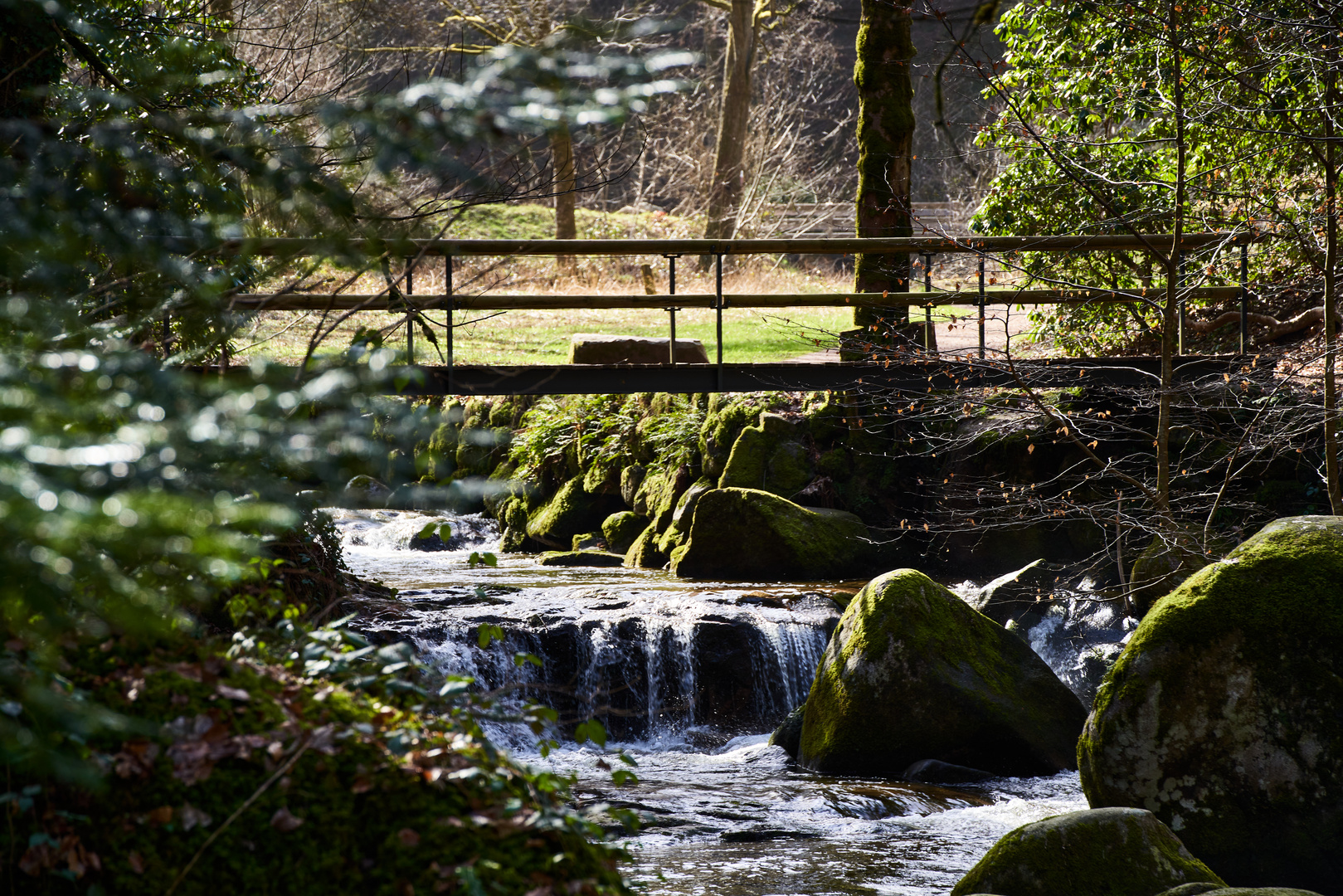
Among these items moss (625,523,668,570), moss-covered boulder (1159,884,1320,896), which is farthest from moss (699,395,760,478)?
moss-covered boulder (1159,884,1320,896)

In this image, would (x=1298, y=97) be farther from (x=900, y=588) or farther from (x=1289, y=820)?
(x=1289, y=820)

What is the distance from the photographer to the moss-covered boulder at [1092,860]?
3.96 m

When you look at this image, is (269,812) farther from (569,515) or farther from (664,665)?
(569,515)

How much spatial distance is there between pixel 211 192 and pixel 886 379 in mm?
7360

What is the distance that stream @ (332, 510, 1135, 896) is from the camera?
210 inches

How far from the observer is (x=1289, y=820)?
4.53m

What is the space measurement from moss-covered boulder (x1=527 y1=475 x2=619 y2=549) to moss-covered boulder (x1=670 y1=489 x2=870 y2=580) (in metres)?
2.56

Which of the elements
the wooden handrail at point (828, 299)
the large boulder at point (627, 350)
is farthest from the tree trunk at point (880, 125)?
the large boulder at point (627, 350)

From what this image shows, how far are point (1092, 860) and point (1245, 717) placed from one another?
1.14 m

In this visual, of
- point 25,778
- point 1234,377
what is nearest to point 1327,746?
point 1234,377

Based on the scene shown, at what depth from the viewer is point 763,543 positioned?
10016 mm

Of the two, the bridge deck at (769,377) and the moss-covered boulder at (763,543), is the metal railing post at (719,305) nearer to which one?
the bridge deck at (769,377)

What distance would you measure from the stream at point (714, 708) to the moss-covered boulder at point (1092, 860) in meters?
0.95

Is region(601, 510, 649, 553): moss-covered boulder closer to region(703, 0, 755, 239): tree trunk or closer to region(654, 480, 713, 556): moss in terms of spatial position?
region(654, 480, 713, 556): moss
